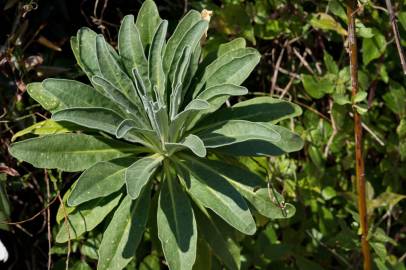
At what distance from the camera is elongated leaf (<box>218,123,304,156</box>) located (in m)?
1.63

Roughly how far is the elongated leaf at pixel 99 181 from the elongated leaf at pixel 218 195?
0.56ft

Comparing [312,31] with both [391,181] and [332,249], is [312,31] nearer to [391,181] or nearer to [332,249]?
[391,181]

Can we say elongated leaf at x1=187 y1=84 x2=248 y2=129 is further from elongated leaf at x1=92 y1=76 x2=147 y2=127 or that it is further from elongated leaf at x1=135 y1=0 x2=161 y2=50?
elongated leaf at x1=135 y1=0 x2=161 y2=50

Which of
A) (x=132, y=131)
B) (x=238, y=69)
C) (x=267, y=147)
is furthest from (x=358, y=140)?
(x=132, y=131)

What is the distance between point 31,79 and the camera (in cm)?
200

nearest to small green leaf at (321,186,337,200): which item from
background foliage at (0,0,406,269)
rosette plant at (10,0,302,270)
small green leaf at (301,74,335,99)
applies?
background foliage at (0,0,406,269)

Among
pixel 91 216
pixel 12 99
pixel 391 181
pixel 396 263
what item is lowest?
pixel 396 263

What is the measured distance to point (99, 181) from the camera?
60.4 inches

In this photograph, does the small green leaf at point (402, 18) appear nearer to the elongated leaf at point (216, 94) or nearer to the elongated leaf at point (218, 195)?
the elongated leaf at point (216, 94)

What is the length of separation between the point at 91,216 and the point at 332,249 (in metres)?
0.90

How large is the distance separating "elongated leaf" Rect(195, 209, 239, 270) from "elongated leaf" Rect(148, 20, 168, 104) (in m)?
0.34

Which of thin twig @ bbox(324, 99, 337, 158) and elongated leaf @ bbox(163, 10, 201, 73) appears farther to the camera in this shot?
thin twig @ bbox(324, 99, 337, 158)

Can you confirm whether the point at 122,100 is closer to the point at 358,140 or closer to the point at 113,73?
the point at 113,73

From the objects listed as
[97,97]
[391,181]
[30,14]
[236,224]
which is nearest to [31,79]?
[30,14]
